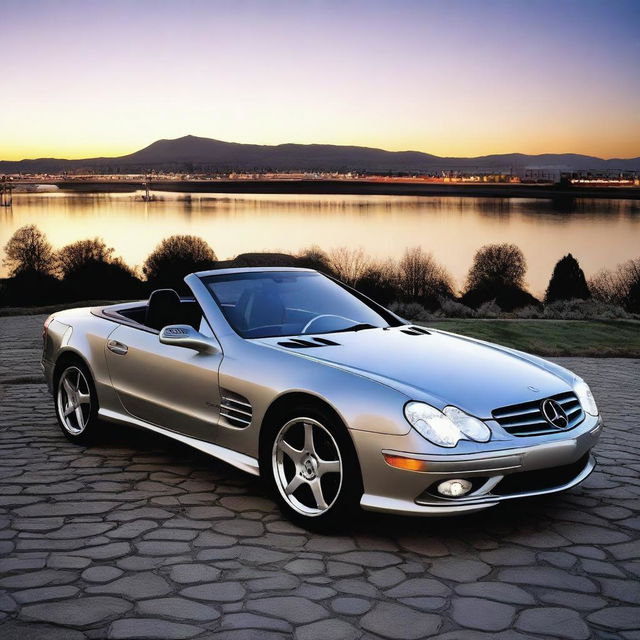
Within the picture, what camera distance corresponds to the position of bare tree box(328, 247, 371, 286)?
84.4m

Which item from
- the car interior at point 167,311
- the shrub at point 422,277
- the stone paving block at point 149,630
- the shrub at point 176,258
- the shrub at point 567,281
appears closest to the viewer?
the stone paving block at point 149,630

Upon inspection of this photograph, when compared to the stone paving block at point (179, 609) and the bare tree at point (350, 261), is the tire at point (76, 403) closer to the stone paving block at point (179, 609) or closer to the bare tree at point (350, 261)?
the stone paving block at point (179, 609)

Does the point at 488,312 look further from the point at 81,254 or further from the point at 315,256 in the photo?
the point at 81,254

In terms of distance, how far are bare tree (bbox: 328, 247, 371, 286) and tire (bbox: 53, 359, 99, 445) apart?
7676 centimetres

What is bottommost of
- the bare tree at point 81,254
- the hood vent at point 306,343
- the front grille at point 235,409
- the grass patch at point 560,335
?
the bare tree at point 81,254

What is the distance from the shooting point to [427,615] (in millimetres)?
3584

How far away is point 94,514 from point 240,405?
1.11 m

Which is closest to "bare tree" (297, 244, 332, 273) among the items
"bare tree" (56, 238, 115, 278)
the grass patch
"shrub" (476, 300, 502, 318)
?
"bare tree" (56, 238, 115, 278)

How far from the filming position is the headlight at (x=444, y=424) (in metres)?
4.16

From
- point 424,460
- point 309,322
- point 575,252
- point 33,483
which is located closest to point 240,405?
point 309,322

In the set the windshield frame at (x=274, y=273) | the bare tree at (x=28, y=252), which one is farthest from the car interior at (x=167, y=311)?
the bare tree at (x=28, y=252)

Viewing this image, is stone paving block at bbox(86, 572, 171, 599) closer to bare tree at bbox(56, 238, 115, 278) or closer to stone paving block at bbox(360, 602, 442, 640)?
stone paving block at bbox(360, 602, 442, 640)

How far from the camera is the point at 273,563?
4168 millimetres

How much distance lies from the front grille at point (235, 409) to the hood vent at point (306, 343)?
0.43m
